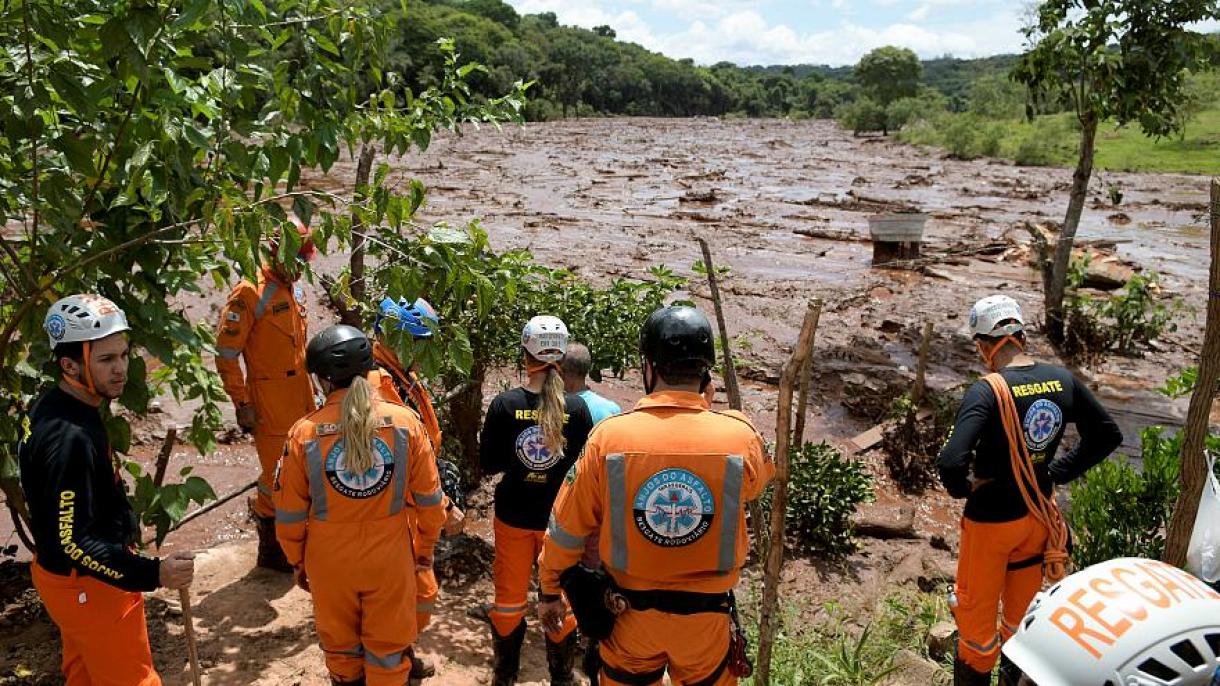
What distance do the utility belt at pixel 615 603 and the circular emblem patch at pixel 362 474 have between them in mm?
895

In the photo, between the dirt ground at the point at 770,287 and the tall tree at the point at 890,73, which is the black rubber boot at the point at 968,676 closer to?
the dirt ground at the point at 770,287

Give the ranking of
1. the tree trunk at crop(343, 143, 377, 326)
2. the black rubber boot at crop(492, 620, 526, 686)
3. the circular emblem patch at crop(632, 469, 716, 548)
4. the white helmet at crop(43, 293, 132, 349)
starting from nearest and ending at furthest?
the circular emblem patch at crop(632, 469, 716, 548)
the white helmet at crop(43, 293, 132, 349)
the black rubber boot at crop(492, 620, 526, 686)
the tree trunk at crop(343, 143, 377, 326)

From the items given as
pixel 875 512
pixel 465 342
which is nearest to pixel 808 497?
pixel 875 512

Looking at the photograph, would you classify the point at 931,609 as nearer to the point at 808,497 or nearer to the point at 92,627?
the point at 808,497

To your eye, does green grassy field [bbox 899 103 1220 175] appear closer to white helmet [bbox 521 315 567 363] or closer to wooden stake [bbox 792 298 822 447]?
wooden stake [bbox 792 298 822 447]

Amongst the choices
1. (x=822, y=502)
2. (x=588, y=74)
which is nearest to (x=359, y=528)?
(x=822, y=502)

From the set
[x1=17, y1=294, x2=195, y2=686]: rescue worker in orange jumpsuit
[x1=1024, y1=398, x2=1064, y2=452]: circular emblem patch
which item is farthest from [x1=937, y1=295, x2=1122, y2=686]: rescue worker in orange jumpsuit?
[x1=17, y1=294, x2=195, y2=686]: rescue worker in orange jumpsuit

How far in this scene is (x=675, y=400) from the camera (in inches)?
120

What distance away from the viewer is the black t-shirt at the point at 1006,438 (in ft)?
13.8

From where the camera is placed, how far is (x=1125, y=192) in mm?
29672

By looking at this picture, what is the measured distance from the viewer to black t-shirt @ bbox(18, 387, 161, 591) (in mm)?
3117

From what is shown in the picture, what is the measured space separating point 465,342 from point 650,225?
62.6ft

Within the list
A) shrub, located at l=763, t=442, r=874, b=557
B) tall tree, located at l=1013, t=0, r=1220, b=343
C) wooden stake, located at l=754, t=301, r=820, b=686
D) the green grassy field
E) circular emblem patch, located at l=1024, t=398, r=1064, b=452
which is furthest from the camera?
the green grassy field

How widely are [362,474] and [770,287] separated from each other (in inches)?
522
